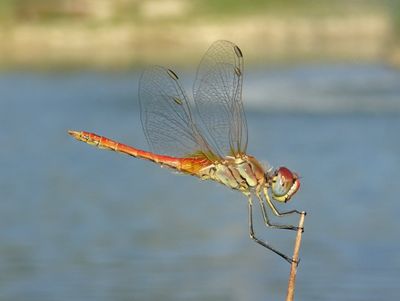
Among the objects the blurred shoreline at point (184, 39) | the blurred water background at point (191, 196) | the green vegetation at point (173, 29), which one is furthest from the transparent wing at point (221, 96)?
the blurred shoreline at point (184, 39)

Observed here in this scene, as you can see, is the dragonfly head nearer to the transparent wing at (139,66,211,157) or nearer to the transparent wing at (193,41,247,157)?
the transparent wing at (193,41,247,157)

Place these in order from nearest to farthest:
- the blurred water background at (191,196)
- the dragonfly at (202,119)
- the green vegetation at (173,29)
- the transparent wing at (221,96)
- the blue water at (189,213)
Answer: the dragonfly at (202,119), the transparent wing at (221,96), the blue water at (189,213), the blurred water background at (191,196), the green vegetation at (173,29)

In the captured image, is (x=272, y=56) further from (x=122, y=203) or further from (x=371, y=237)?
(x=371, y=237)

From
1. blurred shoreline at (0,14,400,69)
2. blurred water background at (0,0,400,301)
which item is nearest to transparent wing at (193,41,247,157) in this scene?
blurred water background at (0,0,400,301)

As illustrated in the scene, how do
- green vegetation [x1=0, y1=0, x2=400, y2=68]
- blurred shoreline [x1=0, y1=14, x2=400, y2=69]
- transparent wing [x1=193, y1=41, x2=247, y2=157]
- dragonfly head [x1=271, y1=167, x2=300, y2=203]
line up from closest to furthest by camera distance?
1. dragonfly head [x1=271, y1=167, x2=300, y2=203]
2. transparent wing [x1=193, y1=41, x2=247, y2=157]
3. blurred shoreline [x1=0, y1=14, x2=400, y2=69]
4. green vegetation [x1=0, y1=0, x2=400, y2=68]

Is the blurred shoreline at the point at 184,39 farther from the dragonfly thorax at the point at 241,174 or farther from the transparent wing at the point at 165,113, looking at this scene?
the dragonfly thorax at the point at 241,174

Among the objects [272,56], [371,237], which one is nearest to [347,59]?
[272,56]

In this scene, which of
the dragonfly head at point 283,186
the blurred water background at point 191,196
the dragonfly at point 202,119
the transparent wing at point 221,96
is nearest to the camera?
the dragonfly head at point 283,186

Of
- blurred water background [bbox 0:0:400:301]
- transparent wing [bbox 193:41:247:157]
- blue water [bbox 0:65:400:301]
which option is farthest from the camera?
blurred water background [bbox 0:0:400:301]
